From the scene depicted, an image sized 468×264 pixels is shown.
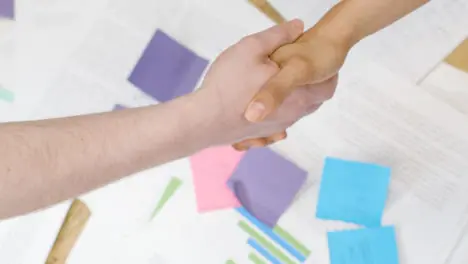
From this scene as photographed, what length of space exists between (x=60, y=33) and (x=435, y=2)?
17.3 inches

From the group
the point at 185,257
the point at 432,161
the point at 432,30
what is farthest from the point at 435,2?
the point at 185,257

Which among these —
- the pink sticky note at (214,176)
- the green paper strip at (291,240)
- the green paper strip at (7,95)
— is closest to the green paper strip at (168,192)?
the pink sticky note at (214,176)

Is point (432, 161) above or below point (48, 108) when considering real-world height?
below

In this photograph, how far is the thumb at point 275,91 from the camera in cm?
62

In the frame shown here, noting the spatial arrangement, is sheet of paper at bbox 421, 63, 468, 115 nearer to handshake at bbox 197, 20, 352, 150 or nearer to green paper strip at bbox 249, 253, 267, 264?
handshake at bbox 197, 20, 352, 150

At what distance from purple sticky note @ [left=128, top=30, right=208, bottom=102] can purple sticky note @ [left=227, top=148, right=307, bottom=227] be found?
12 centimetres

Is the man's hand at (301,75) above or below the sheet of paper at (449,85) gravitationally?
above

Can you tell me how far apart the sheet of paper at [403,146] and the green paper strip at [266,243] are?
0.04 metres

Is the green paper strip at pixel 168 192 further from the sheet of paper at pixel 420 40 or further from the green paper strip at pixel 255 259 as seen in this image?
the sheet of paper at pixel 420 40

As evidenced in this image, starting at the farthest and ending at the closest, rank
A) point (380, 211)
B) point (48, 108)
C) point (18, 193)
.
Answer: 1. point (48, 108)
2. point (380, 211)
3. point (18, 193)

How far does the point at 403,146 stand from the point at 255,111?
0.22 metres

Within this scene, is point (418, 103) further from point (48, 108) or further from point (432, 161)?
point (48, 108)

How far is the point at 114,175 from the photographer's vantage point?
64 centimetres

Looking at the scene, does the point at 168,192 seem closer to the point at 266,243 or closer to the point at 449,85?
the point at 266,243
